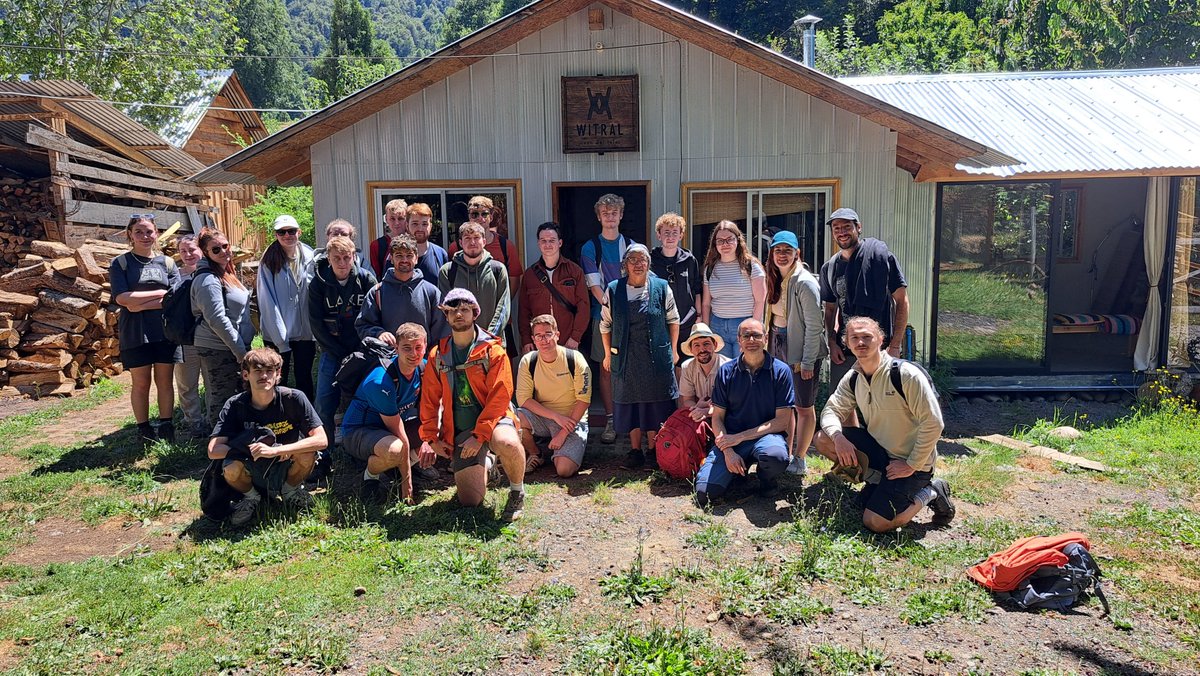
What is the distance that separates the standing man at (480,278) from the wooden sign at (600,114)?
2.12 m

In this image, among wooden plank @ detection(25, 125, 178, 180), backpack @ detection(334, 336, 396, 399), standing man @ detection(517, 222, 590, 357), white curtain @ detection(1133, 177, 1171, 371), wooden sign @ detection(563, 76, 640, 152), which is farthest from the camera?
wooden plank @ detection(25, 125, 178, 180)

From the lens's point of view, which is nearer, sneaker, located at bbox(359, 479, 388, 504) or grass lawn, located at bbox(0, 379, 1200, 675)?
grass lawn, located at bbox(0, 379, 1200, 675)

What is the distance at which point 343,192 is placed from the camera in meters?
8.22

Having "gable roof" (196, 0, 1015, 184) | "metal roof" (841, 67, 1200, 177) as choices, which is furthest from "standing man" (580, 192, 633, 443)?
"metal roof" (841, 67, 1200, 177)

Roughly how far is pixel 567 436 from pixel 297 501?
197 centimetres

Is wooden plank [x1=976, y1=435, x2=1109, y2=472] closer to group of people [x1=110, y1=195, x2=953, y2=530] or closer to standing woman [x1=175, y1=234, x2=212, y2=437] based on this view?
group of people [x1=110, y1=195, x2=953, y2=530]

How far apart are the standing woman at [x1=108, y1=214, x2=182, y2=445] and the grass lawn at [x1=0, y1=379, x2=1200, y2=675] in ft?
3.11

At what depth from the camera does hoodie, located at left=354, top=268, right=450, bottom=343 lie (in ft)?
19.3

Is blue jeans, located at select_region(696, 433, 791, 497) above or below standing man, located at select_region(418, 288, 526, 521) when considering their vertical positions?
below

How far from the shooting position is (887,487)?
492 centimetres

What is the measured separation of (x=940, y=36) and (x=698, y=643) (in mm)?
28777

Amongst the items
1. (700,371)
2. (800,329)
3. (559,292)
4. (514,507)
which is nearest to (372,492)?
(514,507)

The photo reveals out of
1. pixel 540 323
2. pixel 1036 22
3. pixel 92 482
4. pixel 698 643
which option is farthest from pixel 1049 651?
pixel 1036 22

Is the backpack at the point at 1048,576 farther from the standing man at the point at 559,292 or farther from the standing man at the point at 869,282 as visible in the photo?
the standing man at the point at 559,292
